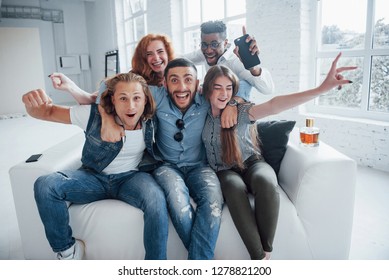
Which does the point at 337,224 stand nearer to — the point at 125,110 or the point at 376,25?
the point at 125,110

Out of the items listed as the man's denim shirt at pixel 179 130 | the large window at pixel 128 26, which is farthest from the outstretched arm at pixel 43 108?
the large window at pixel 128 26

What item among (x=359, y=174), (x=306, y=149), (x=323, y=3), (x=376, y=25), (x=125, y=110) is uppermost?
(x=323, y=3)

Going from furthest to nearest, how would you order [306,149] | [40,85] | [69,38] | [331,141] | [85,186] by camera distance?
[69,38] → [40,85] → [331,141] → [306,149] → [85,186]

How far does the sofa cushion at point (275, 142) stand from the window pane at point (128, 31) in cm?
581

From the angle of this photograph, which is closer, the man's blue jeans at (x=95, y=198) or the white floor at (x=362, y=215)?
the man's blue jeans at (x=95, y=198)

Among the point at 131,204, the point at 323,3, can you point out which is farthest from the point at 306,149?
the point at 323,3

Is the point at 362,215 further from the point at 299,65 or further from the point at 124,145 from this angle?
the point at 299,65

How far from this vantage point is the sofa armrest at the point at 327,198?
1.28 metres

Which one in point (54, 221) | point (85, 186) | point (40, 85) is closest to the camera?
point (54, 221)

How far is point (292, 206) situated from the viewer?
4.30 ft

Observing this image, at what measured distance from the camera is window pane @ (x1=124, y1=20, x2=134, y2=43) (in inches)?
265

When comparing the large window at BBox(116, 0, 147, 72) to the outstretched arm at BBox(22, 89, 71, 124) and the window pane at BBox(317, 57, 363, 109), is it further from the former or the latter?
the outstretched arm at BBox(22, 89, 71, 124)

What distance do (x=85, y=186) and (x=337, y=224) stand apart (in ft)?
3.40

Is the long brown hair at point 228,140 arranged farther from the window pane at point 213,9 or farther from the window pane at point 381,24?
the window pane at point 213,9
